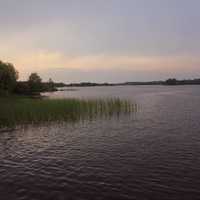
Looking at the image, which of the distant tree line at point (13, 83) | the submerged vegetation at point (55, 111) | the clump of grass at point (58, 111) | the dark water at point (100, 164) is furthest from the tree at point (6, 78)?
the dark water at point (100, 164)

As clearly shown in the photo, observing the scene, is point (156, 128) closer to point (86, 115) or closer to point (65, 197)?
point (86, 115)

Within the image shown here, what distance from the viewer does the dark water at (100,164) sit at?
10.9m

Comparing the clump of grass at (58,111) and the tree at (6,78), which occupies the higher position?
the tree at (6,78)

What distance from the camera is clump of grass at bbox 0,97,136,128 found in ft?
95.2

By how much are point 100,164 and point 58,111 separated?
18700 mm

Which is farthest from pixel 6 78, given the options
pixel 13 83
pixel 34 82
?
pixel 34 82

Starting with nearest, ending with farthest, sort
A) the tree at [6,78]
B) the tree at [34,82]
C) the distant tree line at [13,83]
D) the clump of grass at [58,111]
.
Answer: the clump of grass at [58,111] < the tree at [6,78] < the distant tree line at [13,83] < the tree at [34,82]

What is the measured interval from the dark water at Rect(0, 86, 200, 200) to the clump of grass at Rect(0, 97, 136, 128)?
16.0ft

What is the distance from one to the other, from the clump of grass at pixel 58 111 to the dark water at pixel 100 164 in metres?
4.89

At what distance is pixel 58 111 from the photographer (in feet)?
106

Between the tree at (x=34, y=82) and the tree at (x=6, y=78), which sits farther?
the tree at (x=34, y=82)

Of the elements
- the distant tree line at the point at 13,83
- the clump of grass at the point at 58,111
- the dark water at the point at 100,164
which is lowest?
the dark water at the point at 100,164

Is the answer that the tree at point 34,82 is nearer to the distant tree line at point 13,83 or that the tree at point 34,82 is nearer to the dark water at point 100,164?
the distant tree line at point 13,83

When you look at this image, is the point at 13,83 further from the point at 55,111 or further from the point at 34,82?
the point at 55,111
